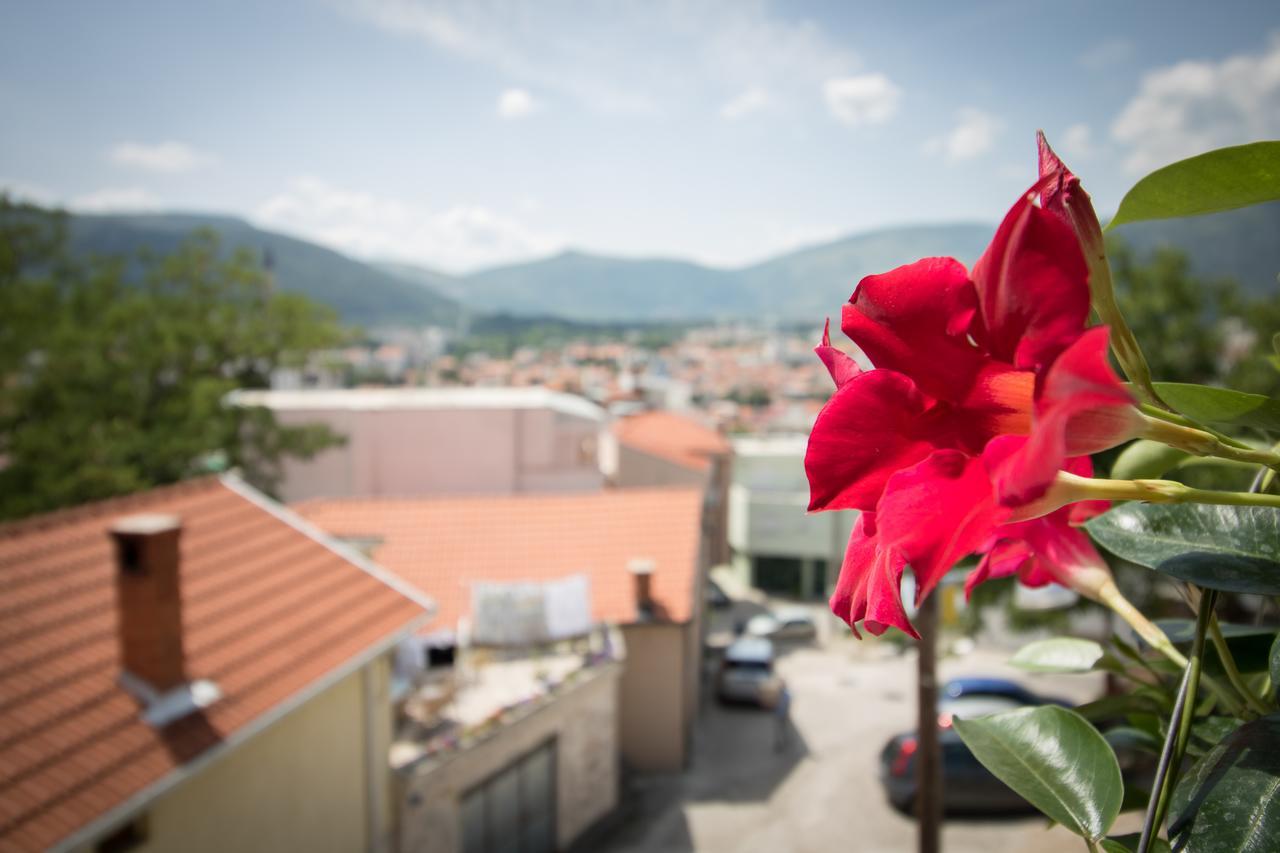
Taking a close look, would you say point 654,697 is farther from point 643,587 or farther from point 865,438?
point 865,438

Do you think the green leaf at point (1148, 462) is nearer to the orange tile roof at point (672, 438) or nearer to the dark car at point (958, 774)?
the dark car at point (958, 774)

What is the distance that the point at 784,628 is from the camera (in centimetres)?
2183

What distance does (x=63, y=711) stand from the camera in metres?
5.19

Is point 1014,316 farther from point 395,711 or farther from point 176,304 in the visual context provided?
point 176,304

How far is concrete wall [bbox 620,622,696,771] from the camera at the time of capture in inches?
497

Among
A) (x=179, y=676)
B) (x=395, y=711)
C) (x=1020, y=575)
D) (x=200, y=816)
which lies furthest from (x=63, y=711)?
(x=1020, y=575)

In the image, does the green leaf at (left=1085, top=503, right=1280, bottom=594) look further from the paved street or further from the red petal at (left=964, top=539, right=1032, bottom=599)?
the paved street

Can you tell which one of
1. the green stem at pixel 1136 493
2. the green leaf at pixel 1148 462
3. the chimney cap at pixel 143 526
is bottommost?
the chimney cap at pixel 143 526

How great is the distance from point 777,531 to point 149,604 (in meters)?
21.7

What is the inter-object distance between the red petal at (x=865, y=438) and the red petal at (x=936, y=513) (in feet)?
0.11

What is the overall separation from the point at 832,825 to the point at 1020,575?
12294 millimetres

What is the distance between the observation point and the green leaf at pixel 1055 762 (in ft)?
1.79

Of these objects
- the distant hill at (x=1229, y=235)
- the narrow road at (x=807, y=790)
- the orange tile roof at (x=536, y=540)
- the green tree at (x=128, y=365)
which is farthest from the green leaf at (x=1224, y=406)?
the distant hill at (x=1229, y=235)

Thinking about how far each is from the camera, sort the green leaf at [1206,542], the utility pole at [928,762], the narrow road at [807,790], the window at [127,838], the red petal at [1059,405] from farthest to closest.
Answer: the narrow road at [807,790], the utility pole at [928,762], the window at [127,838], the green leaf at [1206,542], the red petal at [1059,405]
